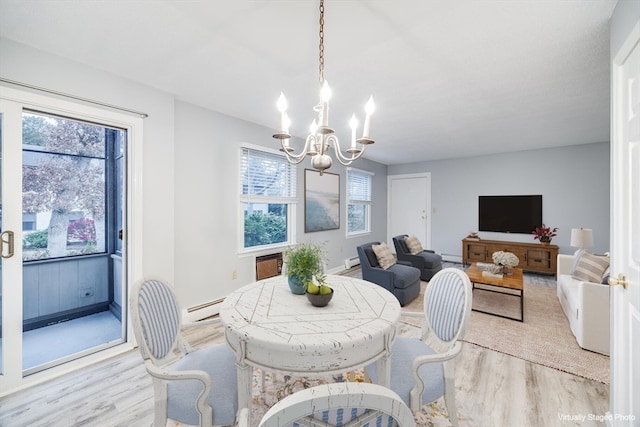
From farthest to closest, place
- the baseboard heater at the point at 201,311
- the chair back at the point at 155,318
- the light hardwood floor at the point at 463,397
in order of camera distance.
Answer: the baseboard heater at the point at 201,311
the light hardwood floor at the point at 463,397
the chair back at the point at 155,318

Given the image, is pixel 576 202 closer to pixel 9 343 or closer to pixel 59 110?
pixel 59 110

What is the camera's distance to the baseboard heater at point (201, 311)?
9.25ft

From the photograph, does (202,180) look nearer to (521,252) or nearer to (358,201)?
(358,201)

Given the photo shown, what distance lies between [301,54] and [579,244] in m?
4.14

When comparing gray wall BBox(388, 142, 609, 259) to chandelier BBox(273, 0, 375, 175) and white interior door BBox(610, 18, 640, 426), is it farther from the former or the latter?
chandelier BBox(273, 0, 375, 175)

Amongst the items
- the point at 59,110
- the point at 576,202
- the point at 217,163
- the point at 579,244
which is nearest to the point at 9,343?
the point at 59,110

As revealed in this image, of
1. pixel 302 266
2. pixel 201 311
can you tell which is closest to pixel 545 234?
pixel 302 266

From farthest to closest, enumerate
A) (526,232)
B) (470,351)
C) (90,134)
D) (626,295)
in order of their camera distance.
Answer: (526,232), (90,134), (470,351), (626,295)

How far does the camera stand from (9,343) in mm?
1823

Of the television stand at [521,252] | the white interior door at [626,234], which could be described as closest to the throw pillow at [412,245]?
the television stand at [521,252]

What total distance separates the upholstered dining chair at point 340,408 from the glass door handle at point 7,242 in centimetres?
240

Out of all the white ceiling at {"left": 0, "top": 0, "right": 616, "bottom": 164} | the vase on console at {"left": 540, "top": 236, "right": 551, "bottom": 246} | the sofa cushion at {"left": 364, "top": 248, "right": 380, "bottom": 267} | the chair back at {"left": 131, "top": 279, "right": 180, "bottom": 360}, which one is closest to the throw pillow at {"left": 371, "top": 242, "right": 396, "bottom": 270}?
the sofa cushion at {"left": 364, "top": 248, "right": 380, "bottom": 267}

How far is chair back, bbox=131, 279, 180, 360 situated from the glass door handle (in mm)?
1304

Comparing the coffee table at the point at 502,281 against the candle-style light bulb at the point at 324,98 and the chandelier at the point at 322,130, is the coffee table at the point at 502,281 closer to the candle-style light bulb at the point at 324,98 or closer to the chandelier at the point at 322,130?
the chandelier at the point at 322,130
